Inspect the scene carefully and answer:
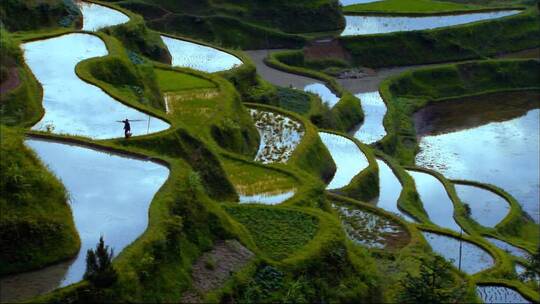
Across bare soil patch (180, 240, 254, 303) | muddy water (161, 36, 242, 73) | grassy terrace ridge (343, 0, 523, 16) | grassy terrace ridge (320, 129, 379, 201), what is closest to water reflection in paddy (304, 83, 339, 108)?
muddy water (161, 36, 242, 73)

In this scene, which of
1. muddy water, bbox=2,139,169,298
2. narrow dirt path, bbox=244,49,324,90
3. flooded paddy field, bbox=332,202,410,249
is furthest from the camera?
narrow dirt path, bbox=244,49,324,90

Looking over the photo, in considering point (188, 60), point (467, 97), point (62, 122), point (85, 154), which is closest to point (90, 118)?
point (62, 122)

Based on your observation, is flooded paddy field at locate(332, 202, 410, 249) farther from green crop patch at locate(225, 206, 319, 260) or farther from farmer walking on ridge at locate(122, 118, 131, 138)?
farmer walking on ridge at locate(122, 118, 131, 138)

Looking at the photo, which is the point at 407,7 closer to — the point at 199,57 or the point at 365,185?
the point at 199,57

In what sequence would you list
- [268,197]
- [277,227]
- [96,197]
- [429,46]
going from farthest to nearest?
1. [429,46]
2. [268,197]
3. [277,227]
4. [96,197]

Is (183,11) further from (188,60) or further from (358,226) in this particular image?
(358,226)

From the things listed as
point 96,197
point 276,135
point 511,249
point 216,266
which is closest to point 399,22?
point 276,135
